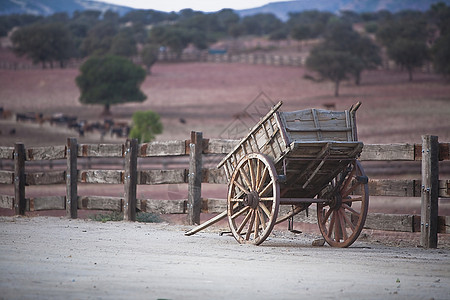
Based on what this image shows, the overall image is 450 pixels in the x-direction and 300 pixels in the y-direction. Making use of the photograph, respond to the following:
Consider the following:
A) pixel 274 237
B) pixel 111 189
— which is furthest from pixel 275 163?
pixel 111 189

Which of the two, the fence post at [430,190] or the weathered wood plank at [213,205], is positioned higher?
the fence post at [430,190]

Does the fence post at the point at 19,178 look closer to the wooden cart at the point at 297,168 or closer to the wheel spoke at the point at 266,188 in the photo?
the wooden cart at the point at 297,168

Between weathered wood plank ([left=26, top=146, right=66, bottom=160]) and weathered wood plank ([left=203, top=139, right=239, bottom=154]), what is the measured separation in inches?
142

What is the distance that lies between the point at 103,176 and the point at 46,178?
1.63m

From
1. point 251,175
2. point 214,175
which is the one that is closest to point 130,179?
point 214,175

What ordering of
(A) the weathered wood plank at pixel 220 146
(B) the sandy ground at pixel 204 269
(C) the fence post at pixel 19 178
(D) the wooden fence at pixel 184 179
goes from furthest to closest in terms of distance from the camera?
(C) the fence post at pixel 19 178 < (A) the weathered wood plank at pixel 220 146 < (D) the wooden fence at pixel 184 179 < (B) the sandy ground at pixel 204 269

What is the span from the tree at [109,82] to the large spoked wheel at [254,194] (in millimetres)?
48123

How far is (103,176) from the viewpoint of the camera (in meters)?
12.1

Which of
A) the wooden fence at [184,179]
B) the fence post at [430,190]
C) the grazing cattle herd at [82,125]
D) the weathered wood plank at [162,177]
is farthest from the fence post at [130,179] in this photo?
the grazing cattle herd at [82,125]

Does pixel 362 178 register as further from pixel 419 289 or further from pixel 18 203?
pixel 18 203

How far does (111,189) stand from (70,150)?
12.5 m

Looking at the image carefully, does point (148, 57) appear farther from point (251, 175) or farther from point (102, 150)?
point (251, 175)

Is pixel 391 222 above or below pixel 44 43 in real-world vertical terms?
below

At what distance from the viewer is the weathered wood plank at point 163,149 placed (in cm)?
1095
